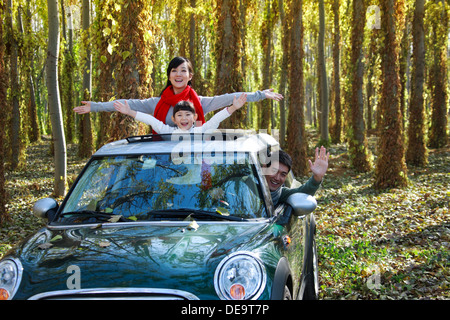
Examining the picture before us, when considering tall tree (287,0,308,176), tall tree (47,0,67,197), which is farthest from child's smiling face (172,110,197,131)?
tall tree (287,0,308,176)

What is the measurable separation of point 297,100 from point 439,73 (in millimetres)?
9050

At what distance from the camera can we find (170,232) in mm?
3246

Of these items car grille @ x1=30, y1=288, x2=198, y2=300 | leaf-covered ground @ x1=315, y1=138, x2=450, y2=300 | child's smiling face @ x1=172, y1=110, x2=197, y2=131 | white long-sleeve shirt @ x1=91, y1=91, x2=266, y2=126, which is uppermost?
white long-sleeve shirt @ x1=91, y1=91, x2=266, y2=126

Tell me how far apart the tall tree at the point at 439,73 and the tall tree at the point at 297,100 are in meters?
8.42

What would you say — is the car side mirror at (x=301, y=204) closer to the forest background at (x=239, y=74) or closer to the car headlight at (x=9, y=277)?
the car headlight at (x=9, y=277)

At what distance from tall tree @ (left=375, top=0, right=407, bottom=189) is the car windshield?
1014 cm

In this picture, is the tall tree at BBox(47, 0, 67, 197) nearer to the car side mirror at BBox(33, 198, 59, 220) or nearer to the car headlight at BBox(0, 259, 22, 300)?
the car side mirror at BBox(33, 198, 59, 220)

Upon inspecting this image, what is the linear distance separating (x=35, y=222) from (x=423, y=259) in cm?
793

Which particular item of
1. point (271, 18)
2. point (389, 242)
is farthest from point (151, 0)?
point (271, 18)

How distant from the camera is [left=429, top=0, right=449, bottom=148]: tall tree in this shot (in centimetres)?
2108

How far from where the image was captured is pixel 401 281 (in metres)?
5.98

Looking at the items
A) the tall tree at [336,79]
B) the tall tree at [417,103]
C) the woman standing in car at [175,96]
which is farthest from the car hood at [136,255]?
the tall tree at [336,79]

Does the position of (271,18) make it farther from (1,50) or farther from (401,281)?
(401,281)

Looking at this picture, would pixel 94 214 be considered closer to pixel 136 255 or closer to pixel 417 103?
pixel 136 255
